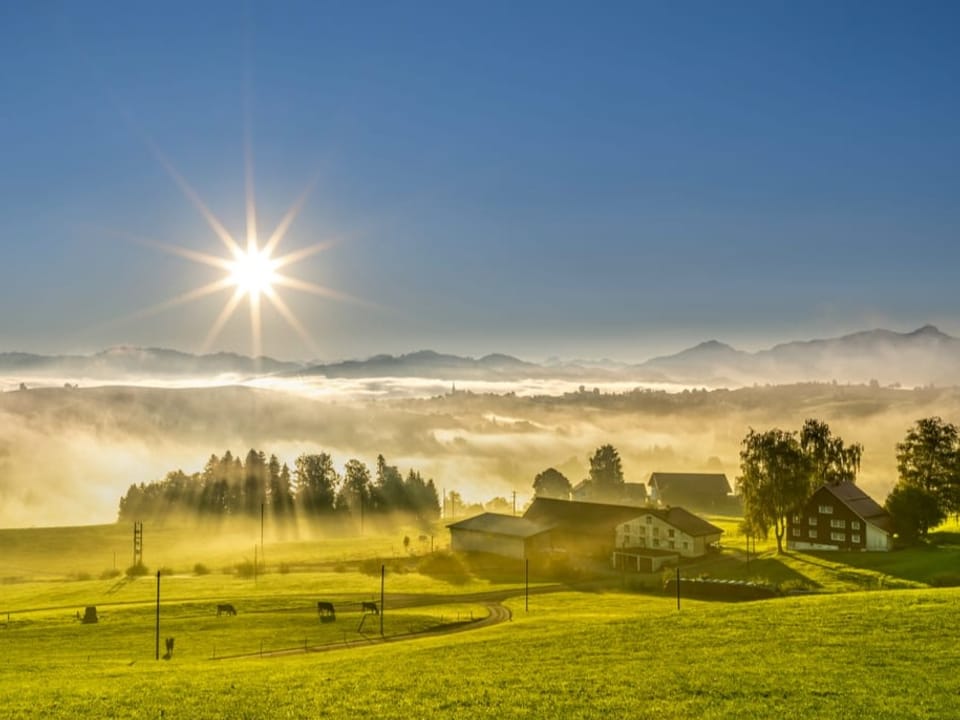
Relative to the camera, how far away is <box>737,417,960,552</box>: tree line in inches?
4146

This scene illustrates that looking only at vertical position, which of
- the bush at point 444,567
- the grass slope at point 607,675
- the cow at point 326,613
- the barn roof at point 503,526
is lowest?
the bush at point 444,567

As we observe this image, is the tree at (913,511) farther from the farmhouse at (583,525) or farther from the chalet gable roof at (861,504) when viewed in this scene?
the farmhouse at (583,525)

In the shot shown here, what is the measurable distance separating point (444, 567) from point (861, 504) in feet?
188

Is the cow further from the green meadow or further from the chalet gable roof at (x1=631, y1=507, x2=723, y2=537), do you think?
the chalet gable roof at (x1=631, y1=507, x2=723, y2=537)

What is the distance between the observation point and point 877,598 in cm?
5178

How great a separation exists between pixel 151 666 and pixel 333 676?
17.3 meters

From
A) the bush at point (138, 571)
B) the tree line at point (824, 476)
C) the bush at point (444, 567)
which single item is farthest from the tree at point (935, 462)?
the bush at point (138, 571)

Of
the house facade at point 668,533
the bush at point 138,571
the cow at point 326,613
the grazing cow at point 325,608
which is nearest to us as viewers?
the cow at point 326,613

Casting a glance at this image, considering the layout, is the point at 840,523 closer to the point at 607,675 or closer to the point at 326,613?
the point at 326,613

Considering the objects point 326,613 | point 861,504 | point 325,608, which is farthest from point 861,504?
point 325,608

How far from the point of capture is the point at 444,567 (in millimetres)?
114938

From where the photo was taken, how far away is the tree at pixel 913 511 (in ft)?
341

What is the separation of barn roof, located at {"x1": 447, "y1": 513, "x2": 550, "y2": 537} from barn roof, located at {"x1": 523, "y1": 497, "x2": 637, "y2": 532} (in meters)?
3.74

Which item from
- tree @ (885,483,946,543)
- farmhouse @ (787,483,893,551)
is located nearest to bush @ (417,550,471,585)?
farmhouse @ (787,483,893,551)
